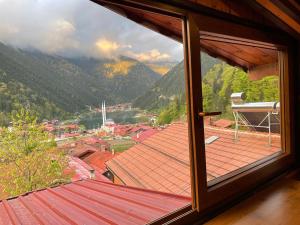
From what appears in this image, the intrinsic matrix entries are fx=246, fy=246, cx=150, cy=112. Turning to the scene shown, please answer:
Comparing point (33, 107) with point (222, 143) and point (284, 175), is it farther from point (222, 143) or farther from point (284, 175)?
Answer: point (284, 175)

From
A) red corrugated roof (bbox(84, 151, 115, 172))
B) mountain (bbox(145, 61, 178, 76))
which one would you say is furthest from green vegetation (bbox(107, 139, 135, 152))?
mountain (bbox(145, 61, 178, 76))

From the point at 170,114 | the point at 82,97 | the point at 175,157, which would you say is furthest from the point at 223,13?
the point at 175,157

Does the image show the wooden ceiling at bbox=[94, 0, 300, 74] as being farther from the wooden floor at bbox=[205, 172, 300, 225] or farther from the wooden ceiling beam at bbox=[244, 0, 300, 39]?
the wooden floor at bbox=[205, 172, 300, 225]

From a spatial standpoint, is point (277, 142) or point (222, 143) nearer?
point (222, 143)

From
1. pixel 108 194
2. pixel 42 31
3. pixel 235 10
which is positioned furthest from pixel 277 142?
pixel 42 31

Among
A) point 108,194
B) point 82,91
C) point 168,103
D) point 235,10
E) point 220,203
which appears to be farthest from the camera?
point 108,194

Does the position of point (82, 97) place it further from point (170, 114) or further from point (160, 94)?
point (170, 114)
